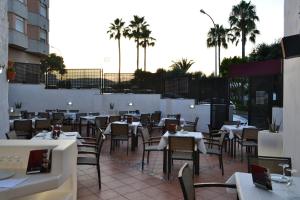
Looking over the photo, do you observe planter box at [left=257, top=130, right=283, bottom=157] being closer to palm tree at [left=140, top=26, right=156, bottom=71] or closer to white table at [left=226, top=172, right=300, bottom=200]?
white table at [left=226, top=172, right=300, bottom=200]

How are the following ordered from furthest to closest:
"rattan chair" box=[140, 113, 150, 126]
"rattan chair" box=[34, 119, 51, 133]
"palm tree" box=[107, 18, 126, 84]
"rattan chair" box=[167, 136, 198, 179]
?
"palm tree" box=[107, 18, 126, 84]
"rattan chair" box=[140, 113, 150, 126]
"rattan chair" box=[34, 119, 51, 133]
"rattan chair" box=[167, 136, 198, 179]

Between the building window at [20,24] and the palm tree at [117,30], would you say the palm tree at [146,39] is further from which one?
the building window at [20,24]

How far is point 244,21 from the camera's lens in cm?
2475

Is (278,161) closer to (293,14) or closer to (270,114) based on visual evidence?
(293,14)

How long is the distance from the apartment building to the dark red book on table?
15.9 metres

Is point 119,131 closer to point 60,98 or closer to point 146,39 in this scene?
point 60,98

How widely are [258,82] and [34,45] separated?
51.9 feet

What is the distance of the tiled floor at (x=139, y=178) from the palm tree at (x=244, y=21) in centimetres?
1915

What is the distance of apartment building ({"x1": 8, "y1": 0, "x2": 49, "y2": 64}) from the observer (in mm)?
18109

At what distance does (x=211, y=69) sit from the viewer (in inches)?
1133

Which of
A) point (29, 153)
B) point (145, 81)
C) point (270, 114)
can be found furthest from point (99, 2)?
point (29, 153)

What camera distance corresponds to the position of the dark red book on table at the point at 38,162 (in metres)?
2.92

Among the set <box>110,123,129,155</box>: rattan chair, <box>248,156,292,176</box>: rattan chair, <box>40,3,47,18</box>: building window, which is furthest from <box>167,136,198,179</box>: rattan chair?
<box>40,3,47,18</box>: building window

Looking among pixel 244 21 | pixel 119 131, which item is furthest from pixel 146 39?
pixel 119 131
